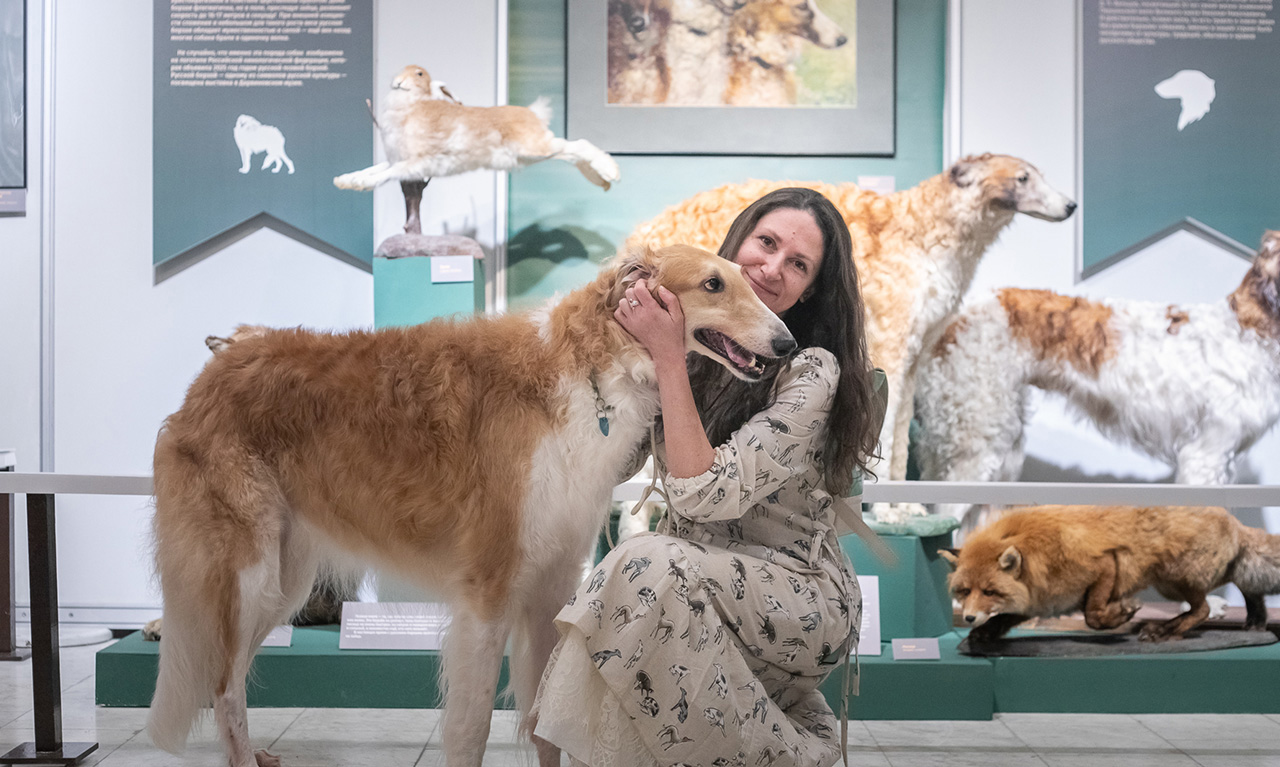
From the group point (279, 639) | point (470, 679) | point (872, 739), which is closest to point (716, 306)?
point (470, 679)

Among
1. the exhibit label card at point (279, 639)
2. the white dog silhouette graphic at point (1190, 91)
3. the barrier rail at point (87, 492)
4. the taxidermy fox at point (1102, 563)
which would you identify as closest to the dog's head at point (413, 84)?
the barrier rail at point (87, 492)

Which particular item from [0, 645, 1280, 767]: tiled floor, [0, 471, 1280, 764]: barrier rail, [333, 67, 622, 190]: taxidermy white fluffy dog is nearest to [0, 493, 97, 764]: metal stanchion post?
[0, 471, 1280, 764]: barrier rail

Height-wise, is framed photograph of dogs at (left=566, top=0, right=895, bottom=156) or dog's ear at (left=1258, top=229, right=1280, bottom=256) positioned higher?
framed photograph of dogs at (left=566, top=0, right=895, bottom=156)

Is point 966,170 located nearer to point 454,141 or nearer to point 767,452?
point 454,141

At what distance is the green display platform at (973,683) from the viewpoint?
9.09ft

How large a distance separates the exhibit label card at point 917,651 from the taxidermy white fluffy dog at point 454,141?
1.81 metres

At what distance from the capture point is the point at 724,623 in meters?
1.52

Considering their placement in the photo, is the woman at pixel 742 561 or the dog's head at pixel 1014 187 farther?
the dog's head at pixel 1014 187

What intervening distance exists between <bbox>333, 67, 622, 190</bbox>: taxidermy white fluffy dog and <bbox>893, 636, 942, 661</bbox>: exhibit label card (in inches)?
71.4

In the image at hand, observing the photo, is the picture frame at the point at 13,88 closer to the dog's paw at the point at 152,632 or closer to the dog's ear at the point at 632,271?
the dog's paw at the point at 152,632

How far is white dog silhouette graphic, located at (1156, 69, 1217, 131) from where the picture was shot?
351cm

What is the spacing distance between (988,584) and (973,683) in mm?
317

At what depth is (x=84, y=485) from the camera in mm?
2182

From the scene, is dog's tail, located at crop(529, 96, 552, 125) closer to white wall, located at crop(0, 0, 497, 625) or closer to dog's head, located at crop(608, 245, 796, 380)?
white wall, located at crop(0, 0, 497, 625)
